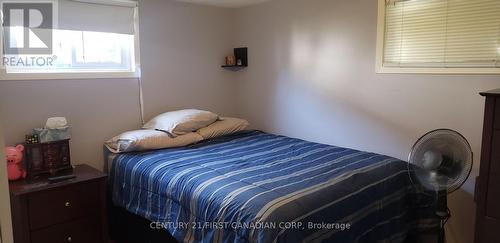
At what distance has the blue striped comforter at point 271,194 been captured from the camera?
1.61m

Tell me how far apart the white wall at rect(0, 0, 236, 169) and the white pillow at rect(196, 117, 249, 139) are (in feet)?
1.60

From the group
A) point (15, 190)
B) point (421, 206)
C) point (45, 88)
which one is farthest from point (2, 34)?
point (421, 206)

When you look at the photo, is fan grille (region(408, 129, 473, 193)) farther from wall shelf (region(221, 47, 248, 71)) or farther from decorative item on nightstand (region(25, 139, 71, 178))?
decorative item on nightstand (region(25, 139, 71, 178))

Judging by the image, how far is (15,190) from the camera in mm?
2129

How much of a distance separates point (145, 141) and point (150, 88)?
0.70m

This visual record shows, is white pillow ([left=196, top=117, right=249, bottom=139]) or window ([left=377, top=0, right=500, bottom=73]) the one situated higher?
window ([left=377, top=0, right=500, bottom=73])

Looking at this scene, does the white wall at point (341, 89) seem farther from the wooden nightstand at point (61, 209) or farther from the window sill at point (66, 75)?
the wooden nightstand at point (61, 209)

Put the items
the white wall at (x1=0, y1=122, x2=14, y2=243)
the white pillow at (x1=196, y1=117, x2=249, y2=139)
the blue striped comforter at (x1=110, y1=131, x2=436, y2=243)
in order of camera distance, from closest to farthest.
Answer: the white wall at (x1=0, y1=122, x2=14, y2=243) → the blue striped comforter at (x1=110, y1=131, x2=436, y2=243) → the white pillow at (x1=196, y1=117, x2=249, y2=139)

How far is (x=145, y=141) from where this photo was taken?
8.63 ft

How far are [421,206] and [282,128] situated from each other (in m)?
1.47

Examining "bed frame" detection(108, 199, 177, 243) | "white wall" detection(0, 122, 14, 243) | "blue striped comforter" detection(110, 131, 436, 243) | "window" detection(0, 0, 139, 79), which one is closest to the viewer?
"white wall" detection(0, 122, 14, 243)

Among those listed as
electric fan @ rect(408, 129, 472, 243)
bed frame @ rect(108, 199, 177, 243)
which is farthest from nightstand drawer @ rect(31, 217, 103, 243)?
electric fan @ rect(408, 129, 472, 243)

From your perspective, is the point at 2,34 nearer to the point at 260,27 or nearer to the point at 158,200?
the point at 158,200

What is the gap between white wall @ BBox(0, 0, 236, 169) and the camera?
2521 millimetres
